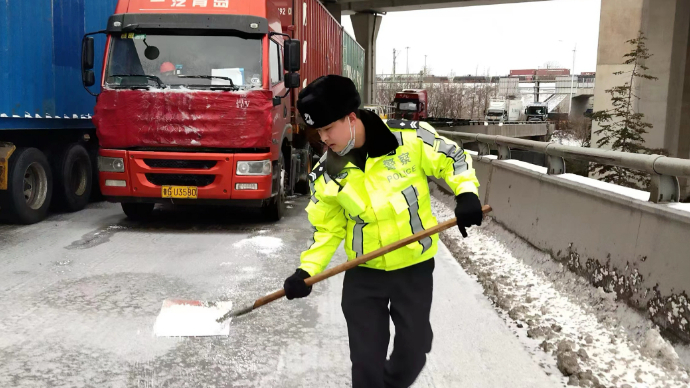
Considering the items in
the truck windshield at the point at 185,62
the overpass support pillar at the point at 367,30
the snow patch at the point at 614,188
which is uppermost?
the overpass support pillar at the point at 367,30

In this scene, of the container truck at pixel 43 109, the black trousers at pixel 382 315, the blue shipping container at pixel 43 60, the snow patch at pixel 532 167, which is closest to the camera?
the black trousers at pixel 382 315

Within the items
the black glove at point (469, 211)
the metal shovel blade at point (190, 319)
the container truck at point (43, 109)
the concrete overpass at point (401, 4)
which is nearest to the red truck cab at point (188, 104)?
the container truck at point (43, 109)

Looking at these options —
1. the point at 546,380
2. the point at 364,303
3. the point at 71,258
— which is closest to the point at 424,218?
the point at 364,303

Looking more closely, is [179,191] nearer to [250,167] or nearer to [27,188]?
[250,167]

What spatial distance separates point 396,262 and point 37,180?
27.5ft

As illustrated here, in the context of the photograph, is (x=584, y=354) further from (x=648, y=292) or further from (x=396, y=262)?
(x=396, y=262)

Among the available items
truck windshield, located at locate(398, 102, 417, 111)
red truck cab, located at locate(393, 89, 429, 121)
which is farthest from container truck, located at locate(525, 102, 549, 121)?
truck windshield, located at locate(398, 102, 417, 111)

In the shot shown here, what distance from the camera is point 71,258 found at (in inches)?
288

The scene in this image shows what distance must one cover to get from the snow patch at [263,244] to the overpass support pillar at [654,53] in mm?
15819

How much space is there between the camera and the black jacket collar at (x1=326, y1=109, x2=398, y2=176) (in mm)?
2945

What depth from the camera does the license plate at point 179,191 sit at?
909 cm

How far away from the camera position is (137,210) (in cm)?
1018

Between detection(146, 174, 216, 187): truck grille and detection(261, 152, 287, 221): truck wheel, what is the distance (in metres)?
1.13

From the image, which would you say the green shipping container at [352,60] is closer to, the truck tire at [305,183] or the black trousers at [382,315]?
the truck tire at [305,183]
